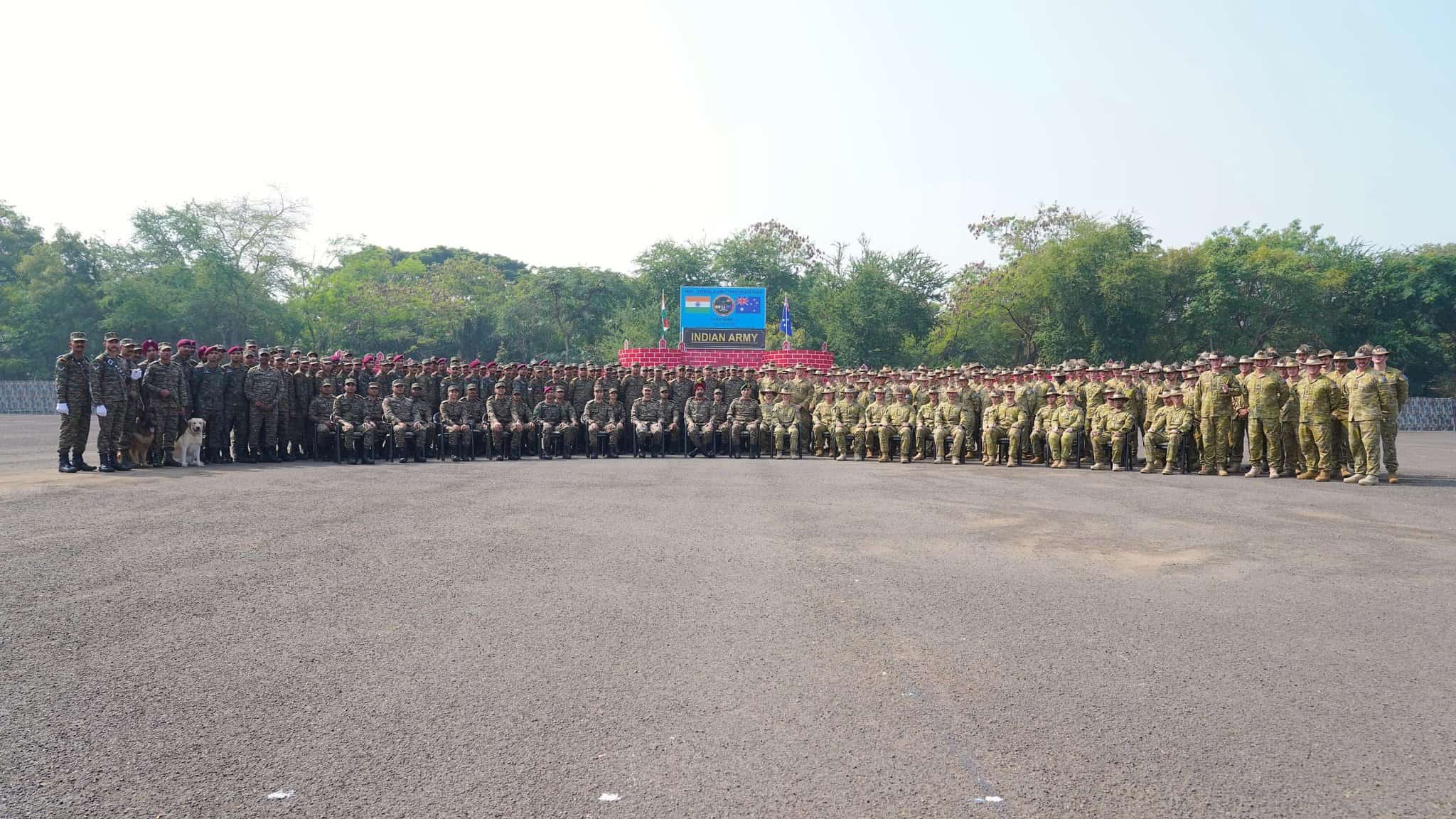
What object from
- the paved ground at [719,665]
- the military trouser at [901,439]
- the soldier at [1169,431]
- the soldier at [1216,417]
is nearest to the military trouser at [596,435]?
the military trouser at [901,439]

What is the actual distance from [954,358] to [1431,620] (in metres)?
40.3

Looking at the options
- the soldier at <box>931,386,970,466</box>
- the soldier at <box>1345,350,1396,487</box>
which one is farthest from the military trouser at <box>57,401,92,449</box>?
the soldier at <box>1345,350,1396,487</box>

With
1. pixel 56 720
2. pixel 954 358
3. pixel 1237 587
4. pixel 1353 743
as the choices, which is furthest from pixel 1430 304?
pixel 56 720

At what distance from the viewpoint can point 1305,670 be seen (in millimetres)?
4703

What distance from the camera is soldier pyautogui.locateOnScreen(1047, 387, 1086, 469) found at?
52.0 feet

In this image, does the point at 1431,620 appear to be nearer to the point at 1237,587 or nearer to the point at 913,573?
the point at 1237,587

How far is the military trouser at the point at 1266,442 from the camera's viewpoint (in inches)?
547

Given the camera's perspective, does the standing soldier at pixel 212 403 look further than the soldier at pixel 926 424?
No

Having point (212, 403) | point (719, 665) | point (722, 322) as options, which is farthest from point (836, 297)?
point (719, 665)

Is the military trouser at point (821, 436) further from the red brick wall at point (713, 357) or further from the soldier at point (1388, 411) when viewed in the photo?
the red brick wall at point (713, 357)

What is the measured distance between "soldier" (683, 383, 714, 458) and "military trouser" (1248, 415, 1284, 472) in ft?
30.4

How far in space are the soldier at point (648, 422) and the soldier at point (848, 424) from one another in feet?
11.3

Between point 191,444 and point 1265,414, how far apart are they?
15.9m

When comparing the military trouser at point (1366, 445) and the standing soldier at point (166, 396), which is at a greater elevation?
the standing soldier at point (166, 396)
